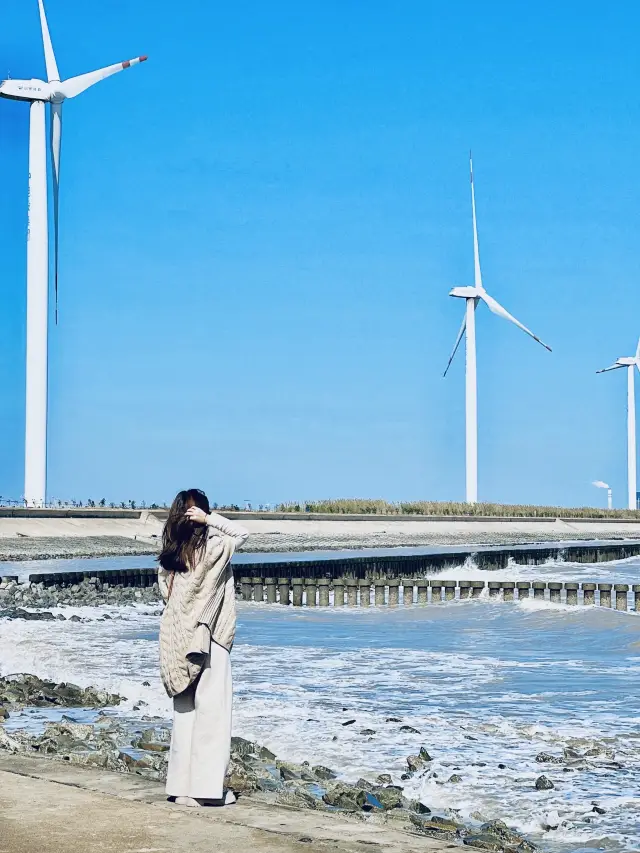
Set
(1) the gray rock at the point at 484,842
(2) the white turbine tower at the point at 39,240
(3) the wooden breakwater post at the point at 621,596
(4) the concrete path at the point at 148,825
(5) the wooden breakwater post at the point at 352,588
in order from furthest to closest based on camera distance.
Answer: (2) the white turbine tower at the point at 39,240 < (5) the wooden breakwater post at the point at 352,588 < (3) the wooden breakwater post at the point at 621,596 < (1) the gray rock at the point at 484,842 < (4) the concrete path at the point at 148,825

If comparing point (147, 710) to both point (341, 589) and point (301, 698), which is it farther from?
point (341, 589)

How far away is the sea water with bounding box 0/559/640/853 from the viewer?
9.39 m

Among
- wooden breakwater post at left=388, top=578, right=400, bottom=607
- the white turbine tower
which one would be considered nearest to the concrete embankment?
the white turbine tower

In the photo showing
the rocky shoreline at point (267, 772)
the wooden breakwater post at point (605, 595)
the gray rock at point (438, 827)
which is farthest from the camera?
the wooden breakwater post at point (605, 595)

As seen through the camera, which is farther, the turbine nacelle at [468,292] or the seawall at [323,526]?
the turbine nacelle at [468,292]

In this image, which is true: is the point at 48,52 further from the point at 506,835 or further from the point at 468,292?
the point at 506,835

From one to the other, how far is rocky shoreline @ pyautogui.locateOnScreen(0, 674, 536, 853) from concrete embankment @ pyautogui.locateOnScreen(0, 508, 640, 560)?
109 feet

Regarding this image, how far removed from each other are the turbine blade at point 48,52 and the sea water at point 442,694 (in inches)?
1294

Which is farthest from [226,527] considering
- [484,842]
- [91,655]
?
[91,655]

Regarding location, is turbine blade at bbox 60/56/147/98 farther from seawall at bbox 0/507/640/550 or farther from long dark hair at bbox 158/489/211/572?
long dark hair at bbox 158/489/211/572

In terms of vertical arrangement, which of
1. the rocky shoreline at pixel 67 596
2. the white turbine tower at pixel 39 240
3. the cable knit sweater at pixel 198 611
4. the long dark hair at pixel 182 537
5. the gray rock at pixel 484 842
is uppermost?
the white turbine tower at pixel 39 240

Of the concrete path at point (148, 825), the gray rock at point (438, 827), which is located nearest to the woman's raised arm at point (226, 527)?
the concrete path at point (148, 825)

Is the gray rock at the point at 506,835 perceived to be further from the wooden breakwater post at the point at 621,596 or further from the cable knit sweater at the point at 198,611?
the wooden breakwater post at the point at 621,596

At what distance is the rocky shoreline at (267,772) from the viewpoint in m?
8.09
